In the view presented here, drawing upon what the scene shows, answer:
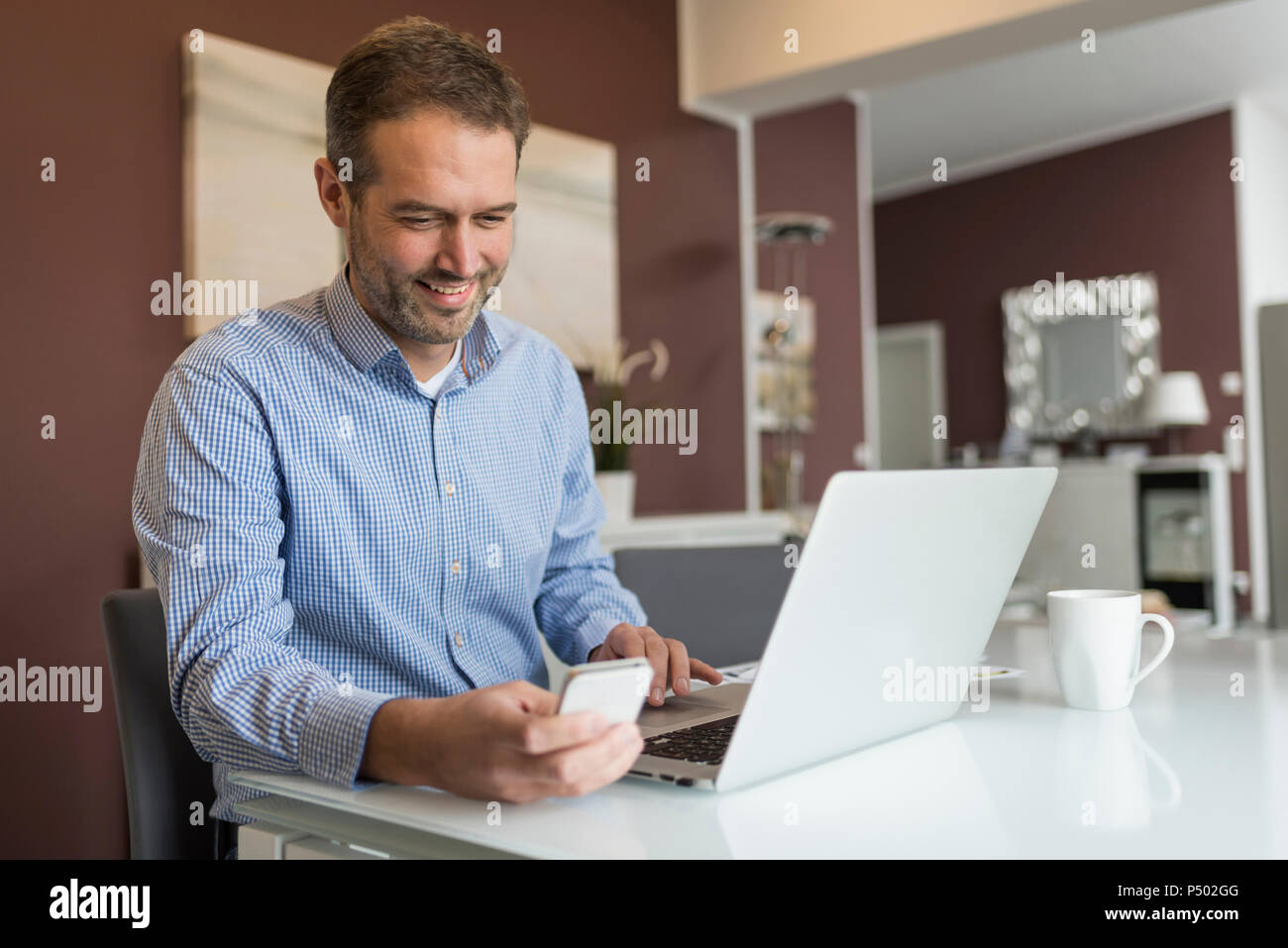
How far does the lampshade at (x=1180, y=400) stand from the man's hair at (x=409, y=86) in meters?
6.27

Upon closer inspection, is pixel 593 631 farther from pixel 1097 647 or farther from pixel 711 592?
pixel 1097 647

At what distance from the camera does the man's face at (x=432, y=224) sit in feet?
3.71

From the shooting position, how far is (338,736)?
84 centimetres

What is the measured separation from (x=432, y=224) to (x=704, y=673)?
21.8 inches

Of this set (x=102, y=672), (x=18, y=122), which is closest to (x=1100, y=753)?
(x=102, y=672)

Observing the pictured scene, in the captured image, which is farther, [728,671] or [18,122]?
[18,122]

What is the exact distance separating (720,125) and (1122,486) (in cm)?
380

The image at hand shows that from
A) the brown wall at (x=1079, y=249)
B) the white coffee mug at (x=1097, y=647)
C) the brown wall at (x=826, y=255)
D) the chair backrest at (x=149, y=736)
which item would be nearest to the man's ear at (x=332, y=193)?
the chair backrest at (x=149, y=736)

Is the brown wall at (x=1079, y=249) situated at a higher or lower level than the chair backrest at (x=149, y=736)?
higher

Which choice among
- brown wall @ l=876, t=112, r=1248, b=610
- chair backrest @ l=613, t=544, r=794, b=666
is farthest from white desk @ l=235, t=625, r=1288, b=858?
brown wall @ l=876, t=112, r=1248, b=610

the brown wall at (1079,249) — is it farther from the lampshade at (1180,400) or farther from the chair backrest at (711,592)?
the chair backrest at (711,592)
